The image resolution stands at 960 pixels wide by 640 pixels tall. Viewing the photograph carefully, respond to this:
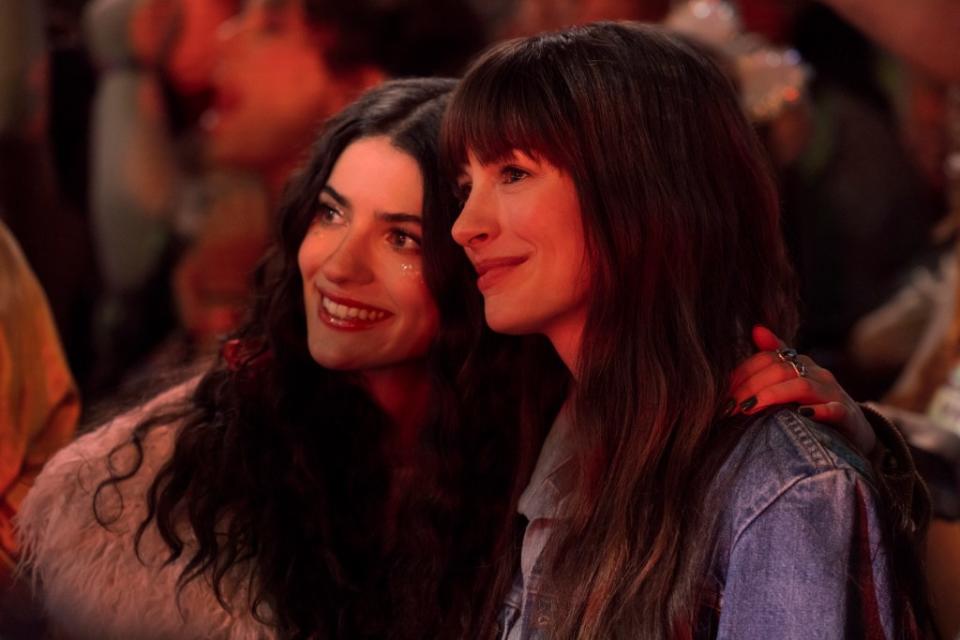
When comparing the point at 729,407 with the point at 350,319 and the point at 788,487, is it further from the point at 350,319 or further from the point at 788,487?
the point at 350,319

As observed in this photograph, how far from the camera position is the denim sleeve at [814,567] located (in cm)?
129

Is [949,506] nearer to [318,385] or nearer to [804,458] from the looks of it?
[804,458]

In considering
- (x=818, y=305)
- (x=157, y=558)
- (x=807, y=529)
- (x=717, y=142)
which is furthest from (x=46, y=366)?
(x=818, y=305)

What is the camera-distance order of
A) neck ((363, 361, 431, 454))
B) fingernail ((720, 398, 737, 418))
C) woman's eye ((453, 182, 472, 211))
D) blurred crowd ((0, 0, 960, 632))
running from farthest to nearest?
blurred crowd ((0, 0, 960, 632))
neck ((363, 361, 431, 454))
woman's eye ((453, 182, 472, 211))
fingernail ((720, 398, 737, 418))

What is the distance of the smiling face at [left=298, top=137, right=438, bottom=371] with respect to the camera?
187 centimetres

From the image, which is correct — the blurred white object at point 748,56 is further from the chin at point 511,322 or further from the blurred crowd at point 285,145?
the chin at point 511,322

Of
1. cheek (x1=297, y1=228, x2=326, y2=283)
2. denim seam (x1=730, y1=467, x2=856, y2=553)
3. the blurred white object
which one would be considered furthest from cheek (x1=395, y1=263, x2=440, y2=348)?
the blurred white object

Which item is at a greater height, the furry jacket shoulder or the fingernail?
the fingernail

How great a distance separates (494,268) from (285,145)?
2073 mm

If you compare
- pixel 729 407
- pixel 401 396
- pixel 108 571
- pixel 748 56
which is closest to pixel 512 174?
pixel 729 407

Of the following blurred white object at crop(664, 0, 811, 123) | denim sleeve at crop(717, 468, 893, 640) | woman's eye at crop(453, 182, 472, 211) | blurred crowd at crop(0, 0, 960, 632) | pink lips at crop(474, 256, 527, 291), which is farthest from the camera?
blurred crowd at crop(0, 0, 960, 632)

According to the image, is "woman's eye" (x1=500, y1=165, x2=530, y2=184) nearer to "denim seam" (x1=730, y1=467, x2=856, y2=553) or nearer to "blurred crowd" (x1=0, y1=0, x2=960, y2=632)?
"denim seam" (x1=730, y1=467, x2=856, y2=553)

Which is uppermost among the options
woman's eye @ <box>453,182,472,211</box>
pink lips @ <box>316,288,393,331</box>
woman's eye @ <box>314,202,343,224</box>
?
woman's eye @ <box>453,182,472,211</box>

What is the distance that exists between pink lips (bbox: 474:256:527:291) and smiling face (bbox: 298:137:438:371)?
303 mm
